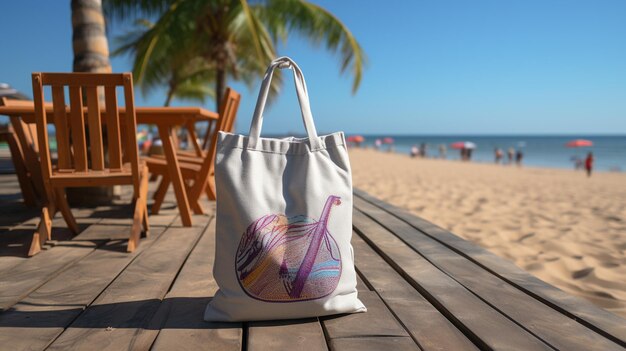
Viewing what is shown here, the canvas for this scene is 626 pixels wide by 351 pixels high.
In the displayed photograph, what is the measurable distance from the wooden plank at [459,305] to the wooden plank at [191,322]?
0.70m

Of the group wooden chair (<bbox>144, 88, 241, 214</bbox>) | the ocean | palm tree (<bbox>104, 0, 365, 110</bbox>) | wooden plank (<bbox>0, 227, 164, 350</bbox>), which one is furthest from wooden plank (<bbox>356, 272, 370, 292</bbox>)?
the ocean

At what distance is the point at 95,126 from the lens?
2.39 m

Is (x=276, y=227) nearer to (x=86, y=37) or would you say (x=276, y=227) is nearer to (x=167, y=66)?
(x=86, y=37)

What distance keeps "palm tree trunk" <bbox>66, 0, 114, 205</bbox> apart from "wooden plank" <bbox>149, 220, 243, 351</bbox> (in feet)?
7.50

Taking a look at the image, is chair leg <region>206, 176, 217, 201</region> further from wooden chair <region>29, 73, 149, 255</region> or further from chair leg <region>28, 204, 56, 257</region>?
chair leg <region>28, 204, 56, 257</region>

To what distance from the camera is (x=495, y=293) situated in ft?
5.18

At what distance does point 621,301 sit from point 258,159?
5.97 ft

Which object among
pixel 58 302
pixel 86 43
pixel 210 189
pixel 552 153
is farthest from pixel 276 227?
pixel 552 153

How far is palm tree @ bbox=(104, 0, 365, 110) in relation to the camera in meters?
8.58

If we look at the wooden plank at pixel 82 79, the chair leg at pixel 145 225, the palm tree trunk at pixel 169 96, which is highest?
the palm tree trunk at pixel 169 96

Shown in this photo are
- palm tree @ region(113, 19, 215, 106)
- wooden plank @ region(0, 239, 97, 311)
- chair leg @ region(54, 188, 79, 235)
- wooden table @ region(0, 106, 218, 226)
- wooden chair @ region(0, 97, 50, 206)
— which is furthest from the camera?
palm tree @ region(113, 19, 215, 106)

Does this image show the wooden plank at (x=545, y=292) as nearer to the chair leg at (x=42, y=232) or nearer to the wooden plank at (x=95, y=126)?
the wooden plank at (x=95, y=126)

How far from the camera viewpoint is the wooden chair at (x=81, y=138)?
2.22 meters

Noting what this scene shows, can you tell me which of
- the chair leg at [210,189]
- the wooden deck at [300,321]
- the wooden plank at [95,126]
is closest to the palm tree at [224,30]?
the chair leg at [210,189]
